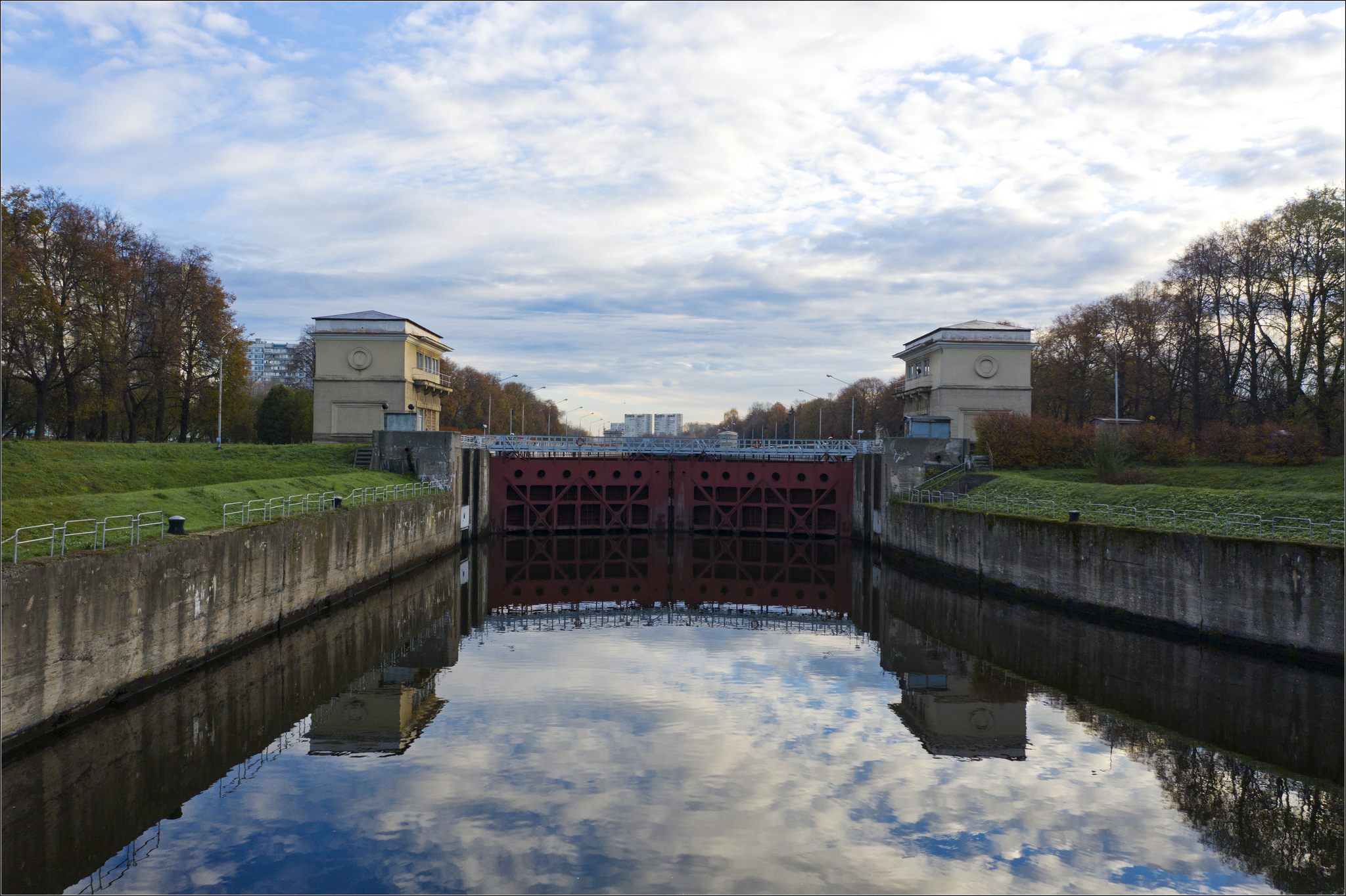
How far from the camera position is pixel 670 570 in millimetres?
32875

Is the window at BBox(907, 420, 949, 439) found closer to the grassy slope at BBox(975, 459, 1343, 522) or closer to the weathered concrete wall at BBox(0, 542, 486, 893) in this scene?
the grassy slope at BBox(975, 459, 1343, 522)

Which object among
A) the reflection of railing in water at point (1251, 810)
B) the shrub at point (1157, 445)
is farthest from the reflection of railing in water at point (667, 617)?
the shrub at point (1157, 445)

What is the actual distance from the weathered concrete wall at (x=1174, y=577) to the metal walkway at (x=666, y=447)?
13932 mm

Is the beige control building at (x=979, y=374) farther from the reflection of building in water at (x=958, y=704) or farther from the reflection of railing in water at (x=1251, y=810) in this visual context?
the reflection of railing in water at (x=1251, y=810)

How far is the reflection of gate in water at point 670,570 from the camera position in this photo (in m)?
27.8

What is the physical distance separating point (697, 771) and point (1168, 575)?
45.7ft

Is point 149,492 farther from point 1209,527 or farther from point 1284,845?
point 1209,527

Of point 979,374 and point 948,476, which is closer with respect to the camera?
point 948,476

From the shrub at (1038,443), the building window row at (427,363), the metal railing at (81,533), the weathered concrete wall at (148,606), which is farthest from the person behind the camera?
the building window row at (427,363)

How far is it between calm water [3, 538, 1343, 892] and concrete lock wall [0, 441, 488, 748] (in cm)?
57

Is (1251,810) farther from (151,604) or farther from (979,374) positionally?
(979,374)

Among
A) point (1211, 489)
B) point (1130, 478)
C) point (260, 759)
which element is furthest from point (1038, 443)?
point (260, 759)

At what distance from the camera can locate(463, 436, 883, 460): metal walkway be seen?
41416 mm

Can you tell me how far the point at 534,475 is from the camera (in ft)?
137
